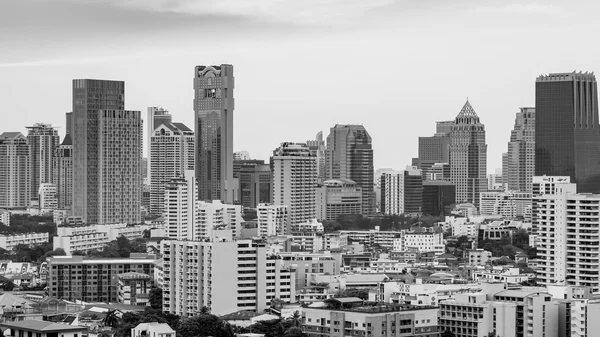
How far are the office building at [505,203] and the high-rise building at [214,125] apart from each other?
31.3 feet

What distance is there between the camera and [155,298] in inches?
1129

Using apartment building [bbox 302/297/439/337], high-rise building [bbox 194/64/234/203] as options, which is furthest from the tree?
high-rise building [bbox 194/64/234/203]

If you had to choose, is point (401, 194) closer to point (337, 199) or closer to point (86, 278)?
Answer: point (337, 199)

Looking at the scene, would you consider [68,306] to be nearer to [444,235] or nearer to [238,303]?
[238,303]

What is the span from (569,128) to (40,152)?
919 inches

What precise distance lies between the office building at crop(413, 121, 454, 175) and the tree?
4568 centimetres

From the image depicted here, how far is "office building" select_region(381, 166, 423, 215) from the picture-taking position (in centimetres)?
6306

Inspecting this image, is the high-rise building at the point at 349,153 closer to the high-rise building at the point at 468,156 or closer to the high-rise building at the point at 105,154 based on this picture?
the high-rise building at the point at 468,156

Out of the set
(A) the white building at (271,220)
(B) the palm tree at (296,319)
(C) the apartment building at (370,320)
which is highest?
(A) the white building at (271,220)

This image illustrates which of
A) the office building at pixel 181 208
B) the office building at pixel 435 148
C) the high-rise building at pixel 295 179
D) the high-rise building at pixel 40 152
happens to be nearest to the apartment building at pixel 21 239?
the office building at pixel 181 208

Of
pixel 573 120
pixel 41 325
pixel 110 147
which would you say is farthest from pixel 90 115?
pixel 41 325

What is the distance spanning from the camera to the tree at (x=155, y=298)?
2822cm

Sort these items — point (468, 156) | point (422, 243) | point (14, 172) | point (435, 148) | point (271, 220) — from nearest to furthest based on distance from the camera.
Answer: point (422, 243) → point (271, 220) → point (14, 172) → point (468, 156) → point (435, 148)

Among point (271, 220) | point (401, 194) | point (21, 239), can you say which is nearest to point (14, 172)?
point (401, 194)
